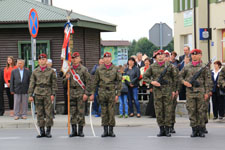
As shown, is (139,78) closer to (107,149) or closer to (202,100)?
(202,100)

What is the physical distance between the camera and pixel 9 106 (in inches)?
763

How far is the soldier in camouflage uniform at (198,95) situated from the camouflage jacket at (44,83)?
3086 mm

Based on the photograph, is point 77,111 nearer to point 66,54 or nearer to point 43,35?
point 66,54

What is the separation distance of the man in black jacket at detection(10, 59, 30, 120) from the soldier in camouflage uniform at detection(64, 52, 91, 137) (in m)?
5.00

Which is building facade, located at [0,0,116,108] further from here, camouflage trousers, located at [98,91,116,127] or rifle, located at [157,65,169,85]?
rifle, located at [157,65,169,85]

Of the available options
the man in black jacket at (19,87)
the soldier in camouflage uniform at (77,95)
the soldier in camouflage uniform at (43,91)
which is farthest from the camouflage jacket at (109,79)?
the man in black jacket at (19,87)

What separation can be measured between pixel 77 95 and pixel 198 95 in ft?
9.20

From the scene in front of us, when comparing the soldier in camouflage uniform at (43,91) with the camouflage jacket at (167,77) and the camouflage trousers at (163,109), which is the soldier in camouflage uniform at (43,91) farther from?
the camouflage trousers at (163,109)

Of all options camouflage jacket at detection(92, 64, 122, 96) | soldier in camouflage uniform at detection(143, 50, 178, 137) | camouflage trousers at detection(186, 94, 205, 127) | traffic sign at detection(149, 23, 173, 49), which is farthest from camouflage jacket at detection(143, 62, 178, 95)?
traffic sign at detection(149, 23, 173, 49)

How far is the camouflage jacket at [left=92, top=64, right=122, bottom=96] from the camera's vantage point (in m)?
13.3

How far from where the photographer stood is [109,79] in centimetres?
1333

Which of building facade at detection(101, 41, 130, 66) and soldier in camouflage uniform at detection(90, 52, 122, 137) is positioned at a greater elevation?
building facade at detection(101, 41, 130, 66)

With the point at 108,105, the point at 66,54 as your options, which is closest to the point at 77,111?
the point at 108,105

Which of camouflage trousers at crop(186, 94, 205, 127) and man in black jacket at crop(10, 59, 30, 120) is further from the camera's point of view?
man in black jacket at crop(10, 59, 30, 120)
